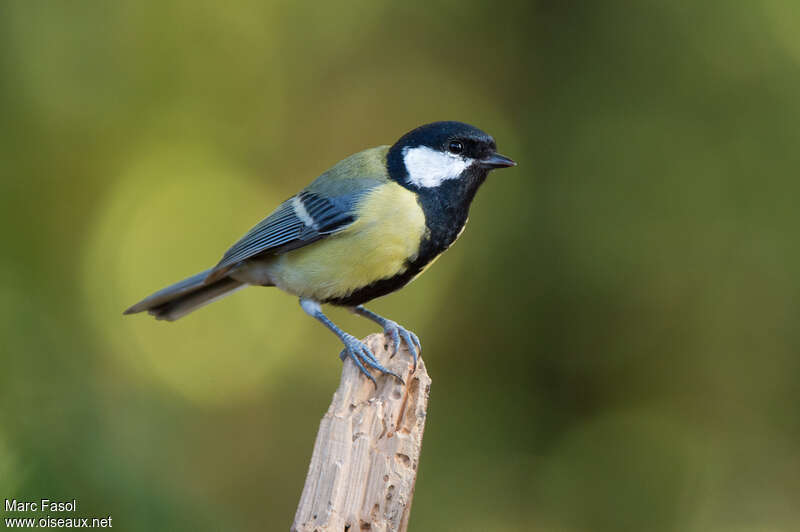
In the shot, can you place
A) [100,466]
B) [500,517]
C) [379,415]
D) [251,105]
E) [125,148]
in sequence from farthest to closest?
[251,105]
[125,148]
[500,517]
[100,466]
[379,415]

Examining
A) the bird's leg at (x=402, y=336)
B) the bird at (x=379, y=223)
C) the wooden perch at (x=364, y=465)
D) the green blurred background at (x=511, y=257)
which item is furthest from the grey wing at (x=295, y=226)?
the green blurred background at (x=511, y=257)

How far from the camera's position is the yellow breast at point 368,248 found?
7.48 ft

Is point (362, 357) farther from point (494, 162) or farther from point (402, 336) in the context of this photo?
point (494, 162)

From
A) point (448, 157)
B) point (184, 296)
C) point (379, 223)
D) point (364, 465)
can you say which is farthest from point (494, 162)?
point (184, 296)

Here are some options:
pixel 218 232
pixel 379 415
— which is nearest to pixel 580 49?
pixel 218 232

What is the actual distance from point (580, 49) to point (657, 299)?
132cm

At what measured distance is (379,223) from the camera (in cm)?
231

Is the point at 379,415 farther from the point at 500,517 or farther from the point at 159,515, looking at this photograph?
the point at 500,517

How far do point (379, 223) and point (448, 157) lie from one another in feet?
1.02

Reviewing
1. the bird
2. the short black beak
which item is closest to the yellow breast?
the bird

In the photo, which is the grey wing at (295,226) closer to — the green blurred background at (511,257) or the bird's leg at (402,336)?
the bird's leg at (402,336)

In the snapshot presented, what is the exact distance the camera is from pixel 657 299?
368cm

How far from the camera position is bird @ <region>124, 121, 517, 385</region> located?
90.3 inches

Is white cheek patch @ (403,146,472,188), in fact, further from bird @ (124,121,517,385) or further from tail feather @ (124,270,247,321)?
tail feather @ (124,270,247,321)
